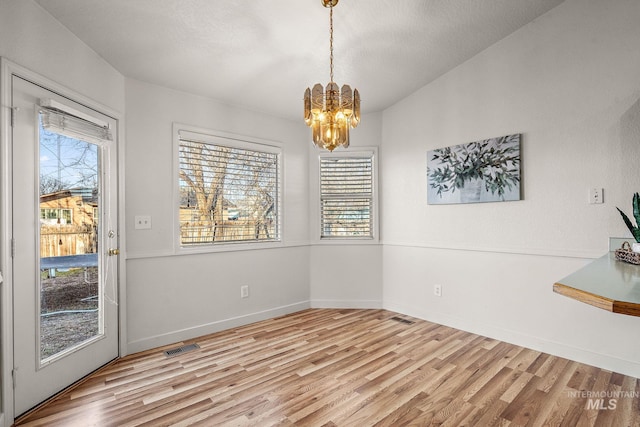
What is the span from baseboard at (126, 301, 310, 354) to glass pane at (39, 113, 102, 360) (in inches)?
17.7

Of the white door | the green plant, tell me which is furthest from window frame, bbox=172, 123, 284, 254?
the green plant

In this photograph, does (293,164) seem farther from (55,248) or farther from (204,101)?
(55,248)

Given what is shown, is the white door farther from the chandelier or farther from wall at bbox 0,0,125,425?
the chandelier

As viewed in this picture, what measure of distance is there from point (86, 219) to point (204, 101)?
5.24 feet

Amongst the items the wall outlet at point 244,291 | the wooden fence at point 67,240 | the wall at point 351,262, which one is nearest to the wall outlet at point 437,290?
the wall at point 351,262

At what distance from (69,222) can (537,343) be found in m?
3.83

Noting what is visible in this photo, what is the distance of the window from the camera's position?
3262 millimetres

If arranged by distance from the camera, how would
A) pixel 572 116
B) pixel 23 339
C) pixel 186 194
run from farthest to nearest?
pixel 186 194 → pixel 572 116 → pixel 23 339

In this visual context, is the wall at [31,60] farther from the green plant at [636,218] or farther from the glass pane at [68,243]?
the green plant at [636,218]

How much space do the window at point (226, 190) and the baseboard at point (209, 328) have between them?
832 mm

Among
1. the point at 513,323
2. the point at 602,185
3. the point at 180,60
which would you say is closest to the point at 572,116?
the point at 602,185

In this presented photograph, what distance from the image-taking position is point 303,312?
13.1 feet

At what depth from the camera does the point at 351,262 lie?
414 centimetres

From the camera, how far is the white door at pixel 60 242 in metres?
1.96
